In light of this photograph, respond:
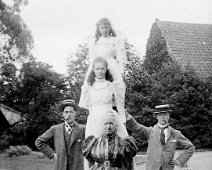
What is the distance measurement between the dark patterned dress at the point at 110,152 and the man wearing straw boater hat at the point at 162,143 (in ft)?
4.32

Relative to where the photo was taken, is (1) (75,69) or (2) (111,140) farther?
(1) (75,69)

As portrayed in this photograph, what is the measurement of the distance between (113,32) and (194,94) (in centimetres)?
1422

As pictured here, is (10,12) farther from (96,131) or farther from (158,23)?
(96,131)

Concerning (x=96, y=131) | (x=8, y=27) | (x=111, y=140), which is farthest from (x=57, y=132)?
(x=8, y=27)

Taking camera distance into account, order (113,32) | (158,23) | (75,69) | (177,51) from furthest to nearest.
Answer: (75,69) < (158,23) < (177,51) < (113,32)

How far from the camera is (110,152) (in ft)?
13.9

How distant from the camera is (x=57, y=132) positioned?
5.50 meters

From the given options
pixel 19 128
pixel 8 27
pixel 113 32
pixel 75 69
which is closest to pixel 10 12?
pixel 8 27

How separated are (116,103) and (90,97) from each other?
1.30 feet

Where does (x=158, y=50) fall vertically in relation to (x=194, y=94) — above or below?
above

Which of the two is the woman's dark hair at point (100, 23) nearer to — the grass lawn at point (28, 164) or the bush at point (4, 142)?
the grass lawn at point (28, 164)

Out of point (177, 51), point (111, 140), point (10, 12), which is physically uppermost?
point (10, 12)

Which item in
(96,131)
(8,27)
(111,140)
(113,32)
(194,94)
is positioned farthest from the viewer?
(8,27)

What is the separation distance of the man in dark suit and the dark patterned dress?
3.23 feet
